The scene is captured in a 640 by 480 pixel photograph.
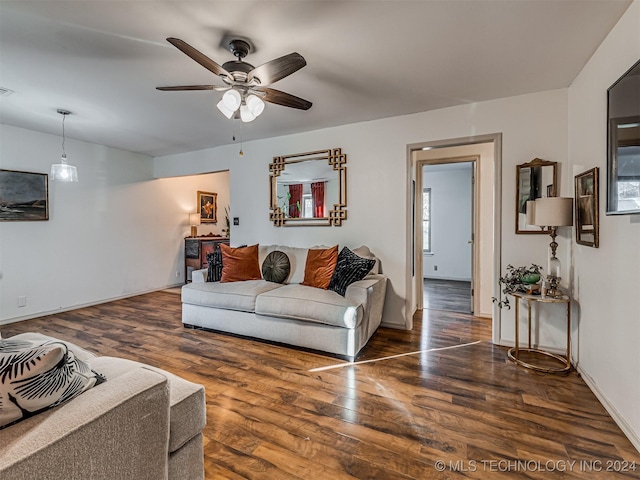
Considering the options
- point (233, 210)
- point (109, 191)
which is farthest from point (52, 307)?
point (233, 210)

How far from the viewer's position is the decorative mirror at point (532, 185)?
271cm

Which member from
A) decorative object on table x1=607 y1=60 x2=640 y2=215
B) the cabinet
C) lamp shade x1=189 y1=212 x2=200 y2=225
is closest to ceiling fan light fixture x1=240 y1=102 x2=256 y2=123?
decorative object on table x1=607 y1=60 x2=640 y2=215

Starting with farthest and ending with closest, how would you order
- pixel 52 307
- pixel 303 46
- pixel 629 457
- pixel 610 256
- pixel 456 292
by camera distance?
pixel 456 292 < pixel 52 307 < pixel 303 46 < pixel 610 256 < pixel 629 457

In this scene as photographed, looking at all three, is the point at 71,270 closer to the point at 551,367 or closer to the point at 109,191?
the point at 109,191

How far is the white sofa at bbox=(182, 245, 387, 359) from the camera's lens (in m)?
2.65

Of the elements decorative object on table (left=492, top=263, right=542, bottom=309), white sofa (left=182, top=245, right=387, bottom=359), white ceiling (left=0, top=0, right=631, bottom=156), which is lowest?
white sofa (left=182, top=245, right=387, bottom=359)

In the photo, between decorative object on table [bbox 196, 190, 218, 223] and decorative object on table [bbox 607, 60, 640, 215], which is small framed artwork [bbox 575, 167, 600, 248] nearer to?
decorative object on table [bbox 607, 60, 640, 215]

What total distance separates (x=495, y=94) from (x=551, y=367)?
2.43 metres

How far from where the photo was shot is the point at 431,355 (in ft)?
8.99

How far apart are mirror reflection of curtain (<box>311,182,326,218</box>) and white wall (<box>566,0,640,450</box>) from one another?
2.50 m

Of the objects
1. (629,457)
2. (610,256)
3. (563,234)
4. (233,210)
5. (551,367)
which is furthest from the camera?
(233,210)

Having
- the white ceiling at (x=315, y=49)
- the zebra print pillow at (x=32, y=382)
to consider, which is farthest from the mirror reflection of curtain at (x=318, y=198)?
the zebra print pillow at (x=32, y=382)

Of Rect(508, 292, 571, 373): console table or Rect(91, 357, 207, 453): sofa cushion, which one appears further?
Rect(508, 292, 571, 373): console table

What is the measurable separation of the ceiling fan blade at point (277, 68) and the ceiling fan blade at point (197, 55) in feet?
0.58
